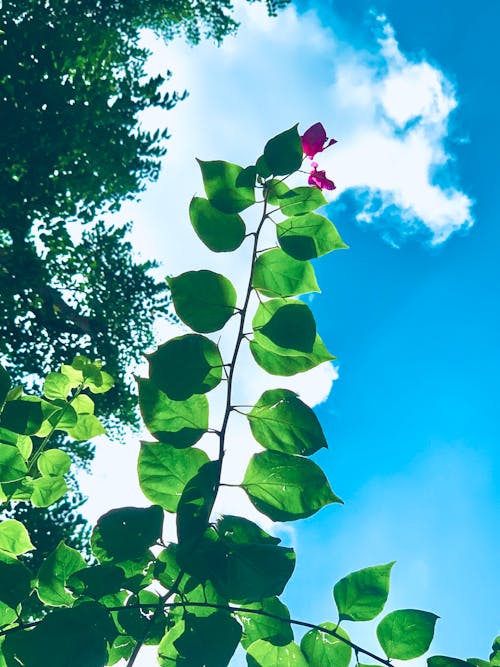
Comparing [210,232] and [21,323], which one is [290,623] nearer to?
[210,232]

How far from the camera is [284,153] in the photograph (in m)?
0.47

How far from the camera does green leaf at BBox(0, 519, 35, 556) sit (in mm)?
543

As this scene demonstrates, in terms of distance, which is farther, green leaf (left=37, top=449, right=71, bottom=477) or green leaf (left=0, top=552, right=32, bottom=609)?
green leaf (left=37, top=449, right=71, bottom=477)

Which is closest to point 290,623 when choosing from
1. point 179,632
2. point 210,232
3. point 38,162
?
point 179,632

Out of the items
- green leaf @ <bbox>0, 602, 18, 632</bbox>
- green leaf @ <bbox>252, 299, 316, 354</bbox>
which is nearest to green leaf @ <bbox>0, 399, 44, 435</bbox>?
green leaf @ <bbox>0, 602, 18, 632</bbox>

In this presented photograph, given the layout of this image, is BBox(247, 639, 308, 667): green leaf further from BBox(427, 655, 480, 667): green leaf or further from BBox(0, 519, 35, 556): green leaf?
BBox(0, 519, 35, 556): green leaf

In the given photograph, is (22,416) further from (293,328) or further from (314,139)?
(314,139)

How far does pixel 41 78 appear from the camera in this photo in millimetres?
4398

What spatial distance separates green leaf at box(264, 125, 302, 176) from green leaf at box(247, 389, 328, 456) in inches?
7.6

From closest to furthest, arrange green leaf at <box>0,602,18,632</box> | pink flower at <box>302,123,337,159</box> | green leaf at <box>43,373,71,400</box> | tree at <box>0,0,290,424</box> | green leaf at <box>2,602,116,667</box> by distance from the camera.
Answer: green leaf at <box>2,602,116,667</box> < green leaf at <box>0,602,18,632</box> < pink flower at <box>302,123,337,159</box> < green leaf at <box>43,373,71,400</box> < tree at <box>0,0,290,424</box>

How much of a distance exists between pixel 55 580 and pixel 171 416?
173 mm

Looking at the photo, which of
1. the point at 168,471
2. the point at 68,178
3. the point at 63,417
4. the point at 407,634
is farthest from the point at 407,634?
the point at 68,178

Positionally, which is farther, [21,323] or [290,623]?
[21,323]

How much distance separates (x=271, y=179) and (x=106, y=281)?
501 centimetres
